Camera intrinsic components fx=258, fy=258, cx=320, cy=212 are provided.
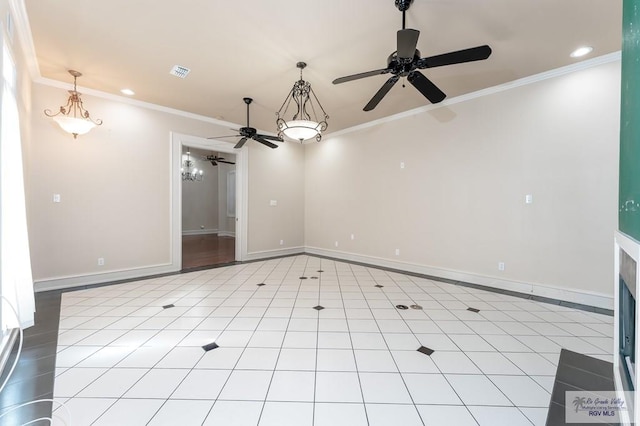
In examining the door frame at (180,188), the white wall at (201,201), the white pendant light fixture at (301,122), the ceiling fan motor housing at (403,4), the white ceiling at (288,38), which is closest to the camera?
the ceiling fan motor housing at (403,4)

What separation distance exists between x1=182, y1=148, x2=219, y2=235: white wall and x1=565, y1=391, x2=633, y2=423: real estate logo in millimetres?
11313

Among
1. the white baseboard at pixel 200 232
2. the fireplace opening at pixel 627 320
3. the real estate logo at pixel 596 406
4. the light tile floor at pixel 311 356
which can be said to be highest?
the fireplace opening at pixel 627 320

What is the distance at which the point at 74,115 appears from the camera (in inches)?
152

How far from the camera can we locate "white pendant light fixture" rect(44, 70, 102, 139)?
11.7ft

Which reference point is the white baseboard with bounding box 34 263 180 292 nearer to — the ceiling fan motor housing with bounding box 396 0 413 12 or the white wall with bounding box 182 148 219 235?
the ceiling fan motor housing with bounding box 396 0 413 12

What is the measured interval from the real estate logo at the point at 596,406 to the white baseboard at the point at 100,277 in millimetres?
5464

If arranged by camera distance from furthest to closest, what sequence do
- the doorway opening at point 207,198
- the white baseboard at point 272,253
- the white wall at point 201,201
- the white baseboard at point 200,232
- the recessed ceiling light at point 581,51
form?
the white baseboard at point 200,232
the white wall at point 201,201
the doorway opening at point 207,198
the white baseboard at point 272,253
the recessed ceiling light at point 581,51

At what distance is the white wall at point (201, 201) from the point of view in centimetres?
1071

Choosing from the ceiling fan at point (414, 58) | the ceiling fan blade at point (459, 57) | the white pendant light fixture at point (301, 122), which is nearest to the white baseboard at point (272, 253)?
the white pendant light fixture at point (301, 122)

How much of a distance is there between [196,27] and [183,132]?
2.77 m

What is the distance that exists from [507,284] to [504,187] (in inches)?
57.6

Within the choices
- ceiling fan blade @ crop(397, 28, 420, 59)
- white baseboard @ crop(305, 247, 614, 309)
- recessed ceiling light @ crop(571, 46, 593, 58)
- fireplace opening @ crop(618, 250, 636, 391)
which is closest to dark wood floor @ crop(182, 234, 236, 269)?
white baseboard @ crop(305, 247, 614, 309)

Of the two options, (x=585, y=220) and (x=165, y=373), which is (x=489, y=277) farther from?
(x=165, y=373)

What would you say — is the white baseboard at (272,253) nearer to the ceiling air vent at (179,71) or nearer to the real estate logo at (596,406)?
the ceiling air vent at (179,71)
